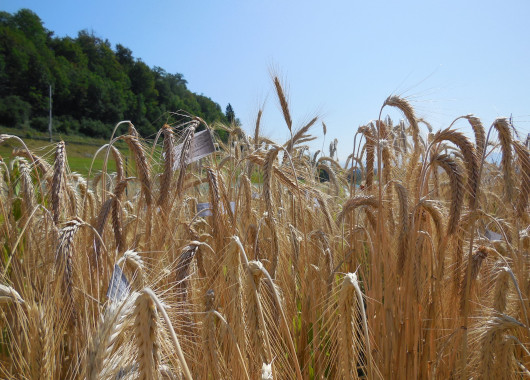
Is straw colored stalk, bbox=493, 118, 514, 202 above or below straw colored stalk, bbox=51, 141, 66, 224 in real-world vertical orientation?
above

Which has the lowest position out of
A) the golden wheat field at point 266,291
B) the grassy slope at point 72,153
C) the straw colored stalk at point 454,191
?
the golden wheat field at point 266,291

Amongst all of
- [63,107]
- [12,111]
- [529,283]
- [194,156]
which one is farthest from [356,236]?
[63,107]

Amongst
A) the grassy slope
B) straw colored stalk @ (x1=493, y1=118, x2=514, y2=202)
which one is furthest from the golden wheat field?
the grassy slope

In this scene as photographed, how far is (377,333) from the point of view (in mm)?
1543

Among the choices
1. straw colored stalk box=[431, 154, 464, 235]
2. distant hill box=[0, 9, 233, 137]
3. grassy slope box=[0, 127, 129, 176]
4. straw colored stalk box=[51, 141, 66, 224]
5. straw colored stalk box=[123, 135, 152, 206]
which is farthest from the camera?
distant hill box=[0, 9, 233, 137]

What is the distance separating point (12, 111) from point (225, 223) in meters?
39.3

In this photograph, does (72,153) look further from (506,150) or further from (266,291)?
(506,150)

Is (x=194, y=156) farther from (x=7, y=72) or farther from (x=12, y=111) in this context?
(x=7, y=72)

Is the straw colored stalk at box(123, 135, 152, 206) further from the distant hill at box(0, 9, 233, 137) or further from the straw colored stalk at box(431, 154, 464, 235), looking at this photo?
the distant hill at box(0, 9, 233, 137)

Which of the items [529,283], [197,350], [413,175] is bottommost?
[197,350]

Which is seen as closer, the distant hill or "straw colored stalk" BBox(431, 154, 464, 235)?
"straw colored stalk" BBox(431, 154, 464, 235)

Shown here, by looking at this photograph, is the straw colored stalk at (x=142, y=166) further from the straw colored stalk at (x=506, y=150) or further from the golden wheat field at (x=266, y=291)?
the straw colored stalk at (x=506, y=150)

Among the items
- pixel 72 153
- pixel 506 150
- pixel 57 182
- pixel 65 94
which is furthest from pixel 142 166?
pixel 65 94

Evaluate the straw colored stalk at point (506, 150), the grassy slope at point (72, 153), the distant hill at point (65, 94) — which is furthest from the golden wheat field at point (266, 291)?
the distant hill at point (65, 94)
